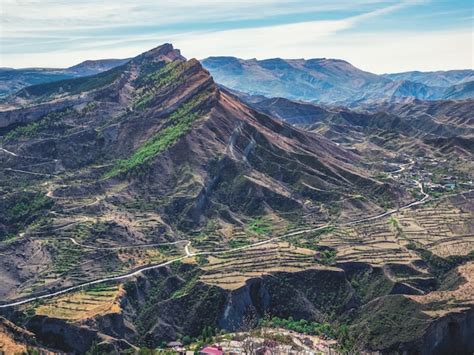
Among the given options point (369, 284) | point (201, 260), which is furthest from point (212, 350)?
point (369, 284)

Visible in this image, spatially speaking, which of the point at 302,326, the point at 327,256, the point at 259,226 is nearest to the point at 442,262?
the point at 327,256

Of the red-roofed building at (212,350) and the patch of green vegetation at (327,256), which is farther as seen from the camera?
the patch of green vegetation at (327,256)

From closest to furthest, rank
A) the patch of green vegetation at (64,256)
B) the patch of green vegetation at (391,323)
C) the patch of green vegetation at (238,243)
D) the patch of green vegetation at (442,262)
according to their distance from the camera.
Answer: the patch of green vegetation at (391,323), the patch of green vegetation at (442,262), the patch of green vegetation at (64,256), the patch of green vegetation at (238,243)

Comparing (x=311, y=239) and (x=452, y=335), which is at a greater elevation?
(x=311, y=239)

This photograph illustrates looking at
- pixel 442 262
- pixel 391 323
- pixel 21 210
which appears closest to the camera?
pixel 391 323

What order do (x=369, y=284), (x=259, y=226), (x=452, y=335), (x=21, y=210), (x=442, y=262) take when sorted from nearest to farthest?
(x=452, y=335)
(x=369, y=284)
(x=442, y=262)
(x=21, y=210)
(x=259, y=226)

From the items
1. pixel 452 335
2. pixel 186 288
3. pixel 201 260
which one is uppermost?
pixel 201 260

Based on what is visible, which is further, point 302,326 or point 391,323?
point 302,326

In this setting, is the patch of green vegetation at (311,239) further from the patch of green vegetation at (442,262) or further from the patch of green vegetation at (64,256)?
the patch of green vegetation at (64,256)

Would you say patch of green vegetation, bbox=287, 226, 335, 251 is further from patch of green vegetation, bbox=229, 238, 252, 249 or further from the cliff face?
the cliff face

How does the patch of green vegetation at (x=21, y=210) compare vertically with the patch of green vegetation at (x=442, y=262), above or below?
above

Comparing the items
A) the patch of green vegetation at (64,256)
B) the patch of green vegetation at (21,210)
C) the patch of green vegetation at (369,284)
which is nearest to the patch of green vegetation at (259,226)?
the patch of green vegetation at (369,284)

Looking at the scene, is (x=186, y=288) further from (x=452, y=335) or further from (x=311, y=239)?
(x=452, y=335)
